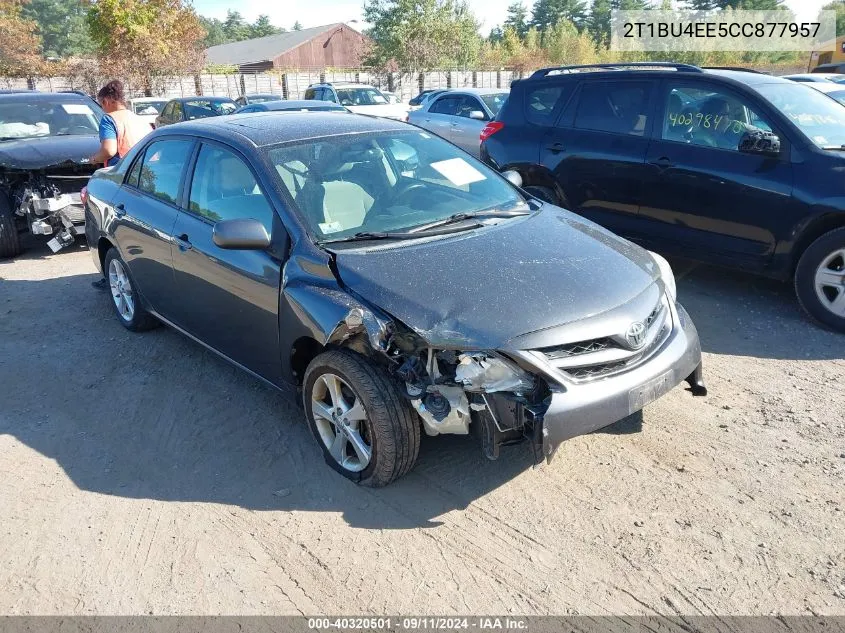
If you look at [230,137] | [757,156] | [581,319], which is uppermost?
[230,137]

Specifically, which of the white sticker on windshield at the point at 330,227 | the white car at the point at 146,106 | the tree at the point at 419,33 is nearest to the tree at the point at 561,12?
the tree at the point at 419,33

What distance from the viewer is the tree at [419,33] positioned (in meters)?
39.0

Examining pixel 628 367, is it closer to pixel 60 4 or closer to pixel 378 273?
pixel 378 273

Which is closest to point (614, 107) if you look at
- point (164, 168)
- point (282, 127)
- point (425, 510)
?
point (282, 127)

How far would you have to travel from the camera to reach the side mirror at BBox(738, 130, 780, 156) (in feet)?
17.4

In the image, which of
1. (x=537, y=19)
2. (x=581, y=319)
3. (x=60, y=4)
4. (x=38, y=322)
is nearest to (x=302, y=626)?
(x=581, y=319)

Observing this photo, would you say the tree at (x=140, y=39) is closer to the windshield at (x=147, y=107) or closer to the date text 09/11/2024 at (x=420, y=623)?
the windshield at (x=147, y=107)

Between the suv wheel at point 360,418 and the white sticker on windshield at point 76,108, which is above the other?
the white sticker on windshield at point 76,108

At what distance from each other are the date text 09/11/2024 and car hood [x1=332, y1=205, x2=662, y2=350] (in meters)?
1.09

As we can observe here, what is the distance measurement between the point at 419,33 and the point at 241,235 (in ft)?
131

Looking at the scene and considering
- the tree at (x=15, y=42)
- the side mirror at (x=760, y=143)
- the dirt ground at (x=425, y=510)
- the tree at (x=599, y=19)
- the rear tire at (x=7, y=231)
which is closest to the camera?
the dirt ground at (x=425, y=510)

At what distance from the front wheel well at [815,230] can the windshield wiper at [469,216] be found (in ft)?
8.11

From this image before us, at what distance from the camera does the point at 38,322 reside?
19.7 ft

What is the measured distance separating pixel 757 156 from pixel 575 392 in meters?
3.59
